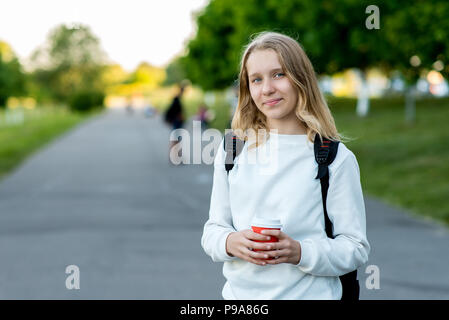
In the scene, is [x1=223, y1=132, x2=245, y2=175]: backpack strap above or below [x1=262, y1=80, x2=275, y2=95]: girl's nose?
below

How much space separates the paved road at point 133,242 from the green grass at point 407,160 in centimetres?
73

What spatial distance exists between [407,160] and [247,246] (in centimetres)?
1406

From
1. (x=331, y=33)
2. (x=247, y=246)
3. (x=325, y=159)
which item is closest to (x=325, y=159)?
(x=325, y=159)

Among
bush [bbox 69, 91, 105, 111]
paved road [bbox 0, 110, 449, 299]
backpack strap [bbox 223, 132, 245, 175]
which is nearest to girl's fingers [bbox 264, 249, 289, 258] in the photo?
backpack strap [bbox 223, 132, 245, 175]

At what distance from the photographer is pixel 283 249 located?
6.31 ft

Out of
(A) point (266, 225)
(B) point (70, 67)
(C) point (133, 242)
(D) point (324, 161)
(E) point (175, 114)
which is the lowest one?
(C) point (133, 242)

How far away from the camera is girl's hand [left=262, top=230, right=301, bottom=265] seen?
6.19ft

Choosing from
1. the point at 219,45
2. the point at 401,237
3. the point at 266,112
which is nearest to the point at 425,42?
the point at 401,237

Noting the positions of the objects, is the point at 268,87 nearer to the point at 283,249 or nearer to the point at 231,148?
the point at 231,148

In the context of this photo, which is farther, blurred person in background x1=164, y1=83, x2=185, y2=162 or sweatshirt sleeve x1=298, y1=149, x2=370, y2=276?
blurred person in background x1=164, y1=83, x2=185, y2=162

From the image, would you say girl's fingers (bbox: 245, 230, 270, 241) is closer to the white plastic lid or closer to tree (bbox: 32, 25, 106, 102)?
the white plastic lid
